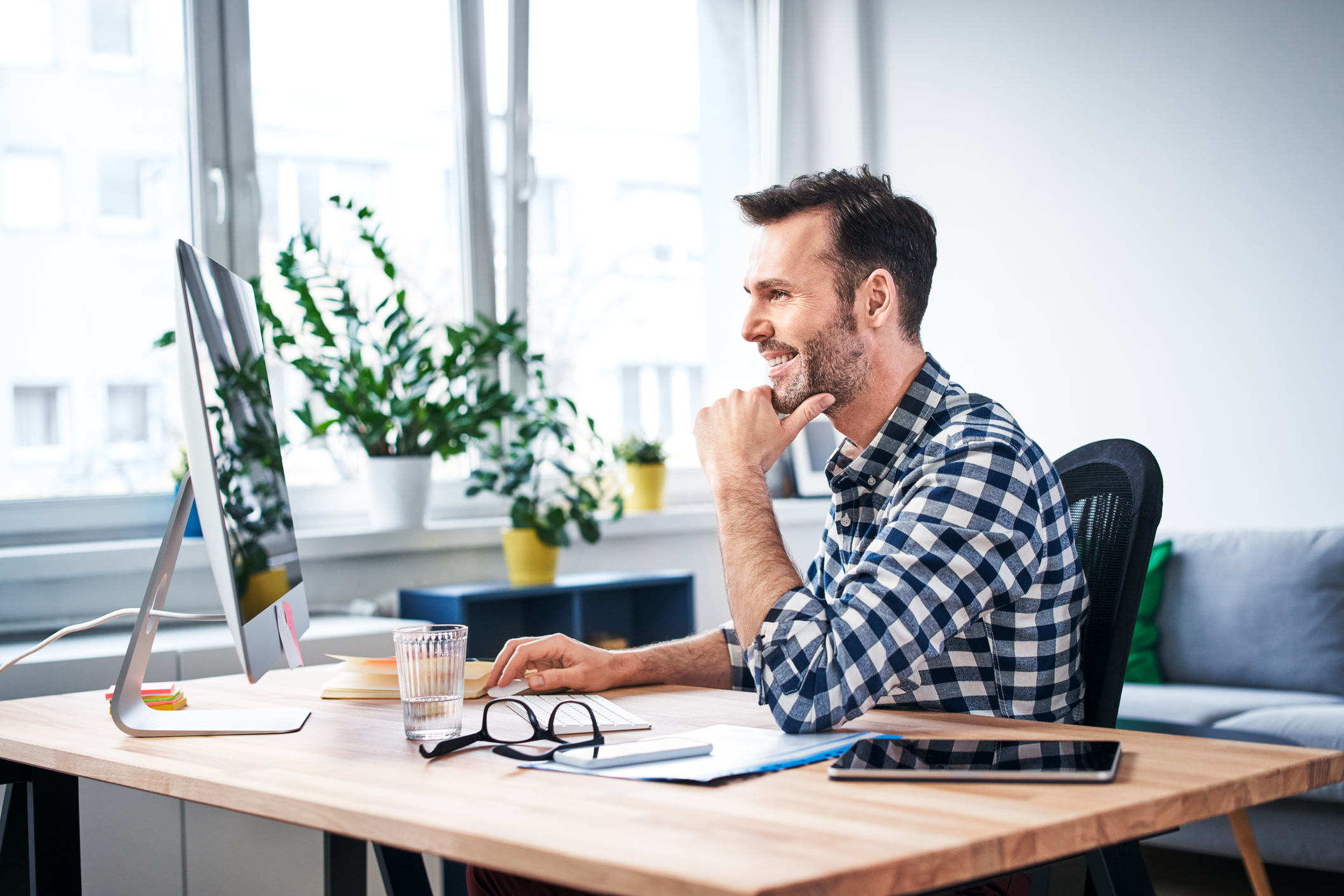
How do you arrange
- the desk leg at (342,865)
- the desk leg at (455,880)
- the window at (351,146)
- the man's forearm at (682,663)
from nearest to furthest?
the desk leg at (342,865) < the man's forearm at (682,663) < the desk leg at (455,880) < the window at (351,146)

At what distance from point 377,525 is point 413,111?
130 cm

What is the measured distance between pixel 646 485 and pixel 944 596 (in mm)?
2705

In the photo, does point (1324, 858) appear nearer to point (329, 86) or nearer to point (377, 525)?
point (377, 525)

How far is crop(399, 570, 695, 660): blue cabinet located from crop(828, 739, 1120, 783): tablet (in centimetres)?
200

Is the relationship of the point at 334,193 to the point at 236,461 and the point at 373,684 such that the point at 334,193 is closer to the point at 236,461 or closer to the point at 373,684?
the point at 373,684

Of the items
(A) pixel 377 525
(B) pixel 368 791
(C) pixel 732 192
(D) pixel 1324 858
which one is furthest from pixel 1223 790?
(C) pixel 732 192

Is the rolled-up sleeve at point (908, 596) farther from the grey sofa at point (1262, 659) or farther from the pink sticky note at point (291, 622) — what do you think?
the grey sofa at point (1262, 659)

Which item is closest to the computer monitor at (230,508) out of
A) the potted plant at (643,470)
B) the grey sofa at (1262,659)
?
the grey sofa at (1262,659)

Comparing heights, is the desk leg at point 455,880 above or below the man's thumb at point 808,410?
below

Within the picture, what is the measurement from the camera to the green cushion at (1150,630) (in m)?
3.27

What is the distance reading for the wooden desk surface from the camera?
755 millimetres

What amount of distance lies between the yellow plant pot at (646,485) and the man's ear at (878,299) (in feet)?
7.38

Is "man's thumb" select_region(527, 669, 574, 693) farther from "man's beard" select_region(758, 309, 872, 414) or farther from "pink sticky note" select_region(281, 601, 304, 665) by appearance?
"man's beard" select_region(758, 309, 872, 414)

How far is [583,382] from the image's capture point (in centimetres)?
407
